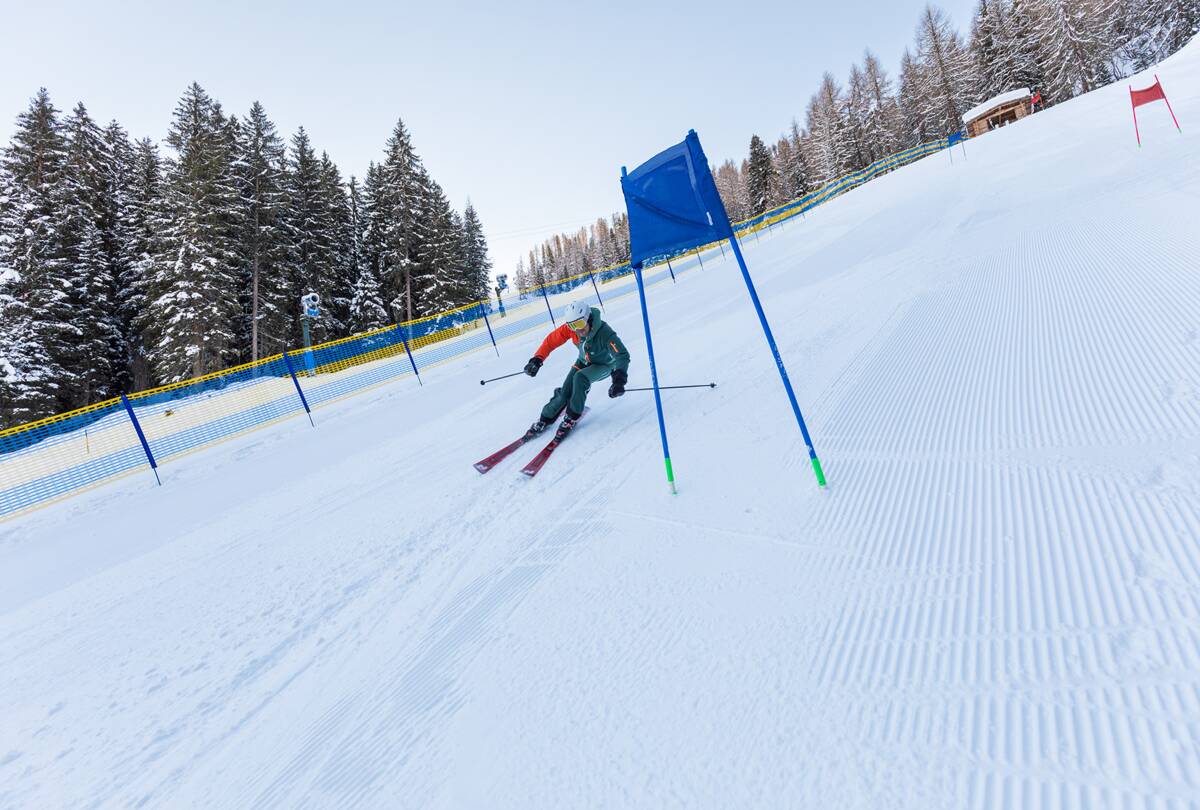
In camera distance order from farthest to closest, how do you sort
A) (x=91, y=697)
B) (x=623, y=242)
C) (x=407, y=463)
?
(x=623, y=242)
(x=407, y=463)
(x=91, y=697)

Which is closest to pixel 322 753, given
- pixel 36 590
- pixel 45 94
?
pixel 36 590

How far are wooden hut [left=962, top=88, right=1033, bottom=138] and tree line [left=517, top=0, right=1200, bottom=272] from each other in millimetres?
7355

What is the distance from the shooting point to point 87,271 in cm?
2325

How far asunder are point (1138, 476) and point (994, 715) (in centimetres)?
151

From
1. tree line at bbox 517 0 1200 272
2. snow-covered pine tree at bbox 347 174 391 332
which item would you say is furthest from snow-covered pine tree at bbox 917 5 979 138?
snow-covered pine tree at bbox 347 174 391 332

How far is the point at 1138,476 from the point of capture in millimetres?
2049

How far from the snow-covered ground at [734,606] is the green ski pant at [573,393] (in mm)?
325

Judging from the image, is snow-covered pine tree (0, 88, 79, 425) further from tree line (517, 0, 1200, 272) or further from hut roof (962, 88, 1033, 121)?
hut roof (962, 88, 1033, 121)

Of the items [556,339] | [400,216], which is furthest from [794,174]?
[556,339]

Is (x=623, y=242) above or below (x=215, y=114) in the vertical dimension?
below

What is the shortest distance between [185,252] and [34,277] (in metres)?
6.00

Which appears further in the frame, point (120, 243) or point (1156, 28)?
point (1156, 28)

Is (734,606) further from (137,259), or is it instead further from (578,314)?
(137,259)

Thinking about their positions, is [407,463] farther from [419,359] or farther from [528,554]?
[419,359]
